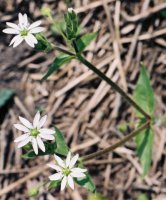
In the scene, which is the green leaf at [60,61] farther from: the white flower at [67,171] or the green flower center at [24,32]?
the white flower at [67,171]

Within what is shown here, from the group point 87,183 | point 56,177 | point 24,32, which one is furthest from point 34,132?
point 24,32

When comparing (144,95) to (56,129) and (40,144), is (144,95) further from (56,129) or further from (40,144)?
(40,144)

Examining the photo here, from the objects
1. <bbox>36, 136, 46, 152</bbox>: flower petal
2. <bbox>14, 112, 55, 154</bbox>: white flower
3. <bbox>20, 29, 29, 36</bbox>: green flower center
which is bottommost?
<bbox>36, 136, 46, 152</bbox>: flower petal

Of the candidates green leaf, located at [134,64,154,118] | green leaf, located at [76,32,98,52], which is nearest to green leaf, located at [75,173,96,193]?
green leaf, located at [76,32,98,52]

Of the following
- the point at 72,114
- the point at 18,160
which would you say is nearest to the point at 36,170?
the point at 18,160

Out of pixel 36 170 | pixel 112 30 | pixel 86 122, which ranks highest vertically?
pixel 112 30

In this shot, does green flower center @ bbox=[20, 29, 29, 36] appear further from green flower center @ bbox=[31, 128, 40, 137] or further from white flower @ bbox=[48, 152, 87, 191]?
white flower @ bbox=[48, 152, 87, 191]

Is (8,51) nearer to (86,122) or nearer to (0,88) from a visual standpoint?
(0,88)
